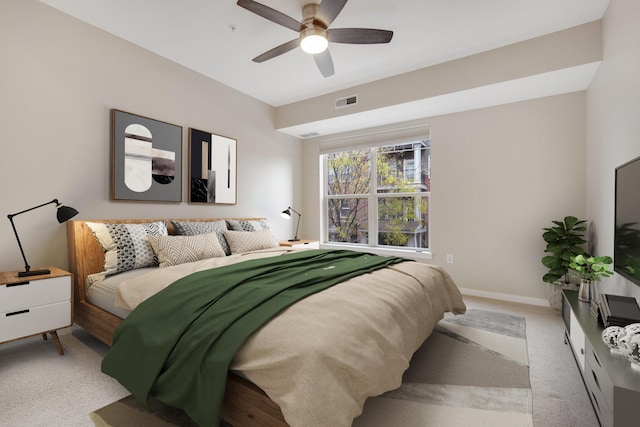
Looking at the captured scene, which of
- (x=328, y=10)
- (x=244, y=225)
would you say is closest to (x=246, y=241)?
(x=244, y=225)

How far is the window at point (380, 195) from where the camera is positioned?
451 cm

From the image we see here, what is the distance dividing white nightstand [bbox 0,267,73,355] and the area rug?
974 millimetres

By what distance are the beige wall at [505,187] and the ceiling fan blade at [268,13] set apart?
8.46ft

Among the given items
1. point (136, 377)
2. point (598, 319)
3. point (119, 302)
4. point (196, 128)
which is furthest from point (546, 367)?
point (196, 128)

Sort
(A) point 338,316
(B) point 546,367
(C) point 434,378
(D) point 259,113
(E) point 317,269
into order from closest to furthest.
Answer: (A) point 338,316
(C) point 434,378
(B) point 546,367
(E) point 317,269
(D) point 259,113

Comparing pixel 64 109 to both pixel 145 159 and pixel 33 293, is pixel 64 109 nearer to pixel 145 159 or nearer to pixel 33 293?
pixel 145 159

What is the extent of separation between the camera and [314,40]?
2535 mm

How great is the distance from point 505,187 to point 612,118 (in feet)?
4.62

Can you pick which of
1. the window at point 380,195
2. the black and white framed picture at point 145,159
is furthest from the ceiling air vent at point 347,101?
the black and white framed picture at point 145,159

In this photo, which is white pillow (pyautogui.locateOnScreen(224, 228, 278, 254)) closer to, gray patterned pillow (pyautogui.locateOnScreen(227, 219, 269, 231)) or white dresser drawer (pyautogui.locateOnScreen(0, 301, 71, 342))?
gray patterned pillow (pyautogui.locateOnScreen(227, 219, 269, 231))

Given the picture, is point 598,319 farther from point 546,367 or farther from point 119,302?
point 119,302

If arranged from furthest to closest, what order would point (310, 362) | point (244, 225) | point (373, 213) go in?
point (373, 213) < point (244, 225) < point (310, 362)

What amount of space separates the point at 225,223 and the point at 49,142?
178 centimetres

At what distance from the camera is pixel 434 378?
1.97 meters
